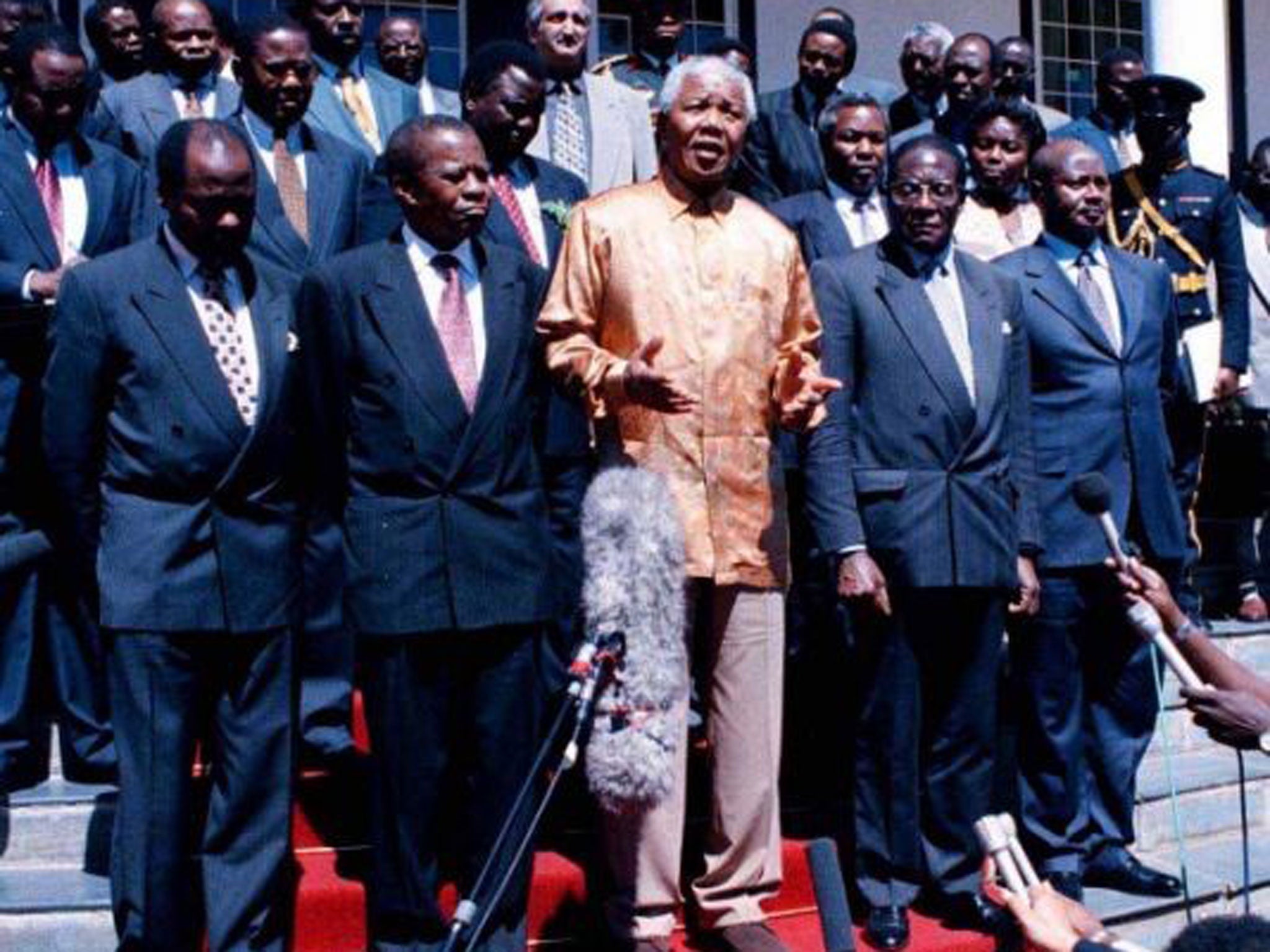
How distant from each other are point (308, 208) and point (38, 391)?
98 centimetres

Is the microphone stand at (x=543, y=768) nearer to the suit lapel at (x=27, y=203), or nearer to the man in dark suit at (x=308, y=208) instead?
the man in dark suit at (x=308, y=208)

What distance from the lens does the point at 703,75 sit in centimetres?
492

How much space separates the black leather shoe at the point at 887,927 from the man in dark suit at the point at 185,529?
1709mm

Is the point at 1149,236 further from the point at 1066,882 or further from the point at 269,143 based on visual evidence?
the point at 269,143

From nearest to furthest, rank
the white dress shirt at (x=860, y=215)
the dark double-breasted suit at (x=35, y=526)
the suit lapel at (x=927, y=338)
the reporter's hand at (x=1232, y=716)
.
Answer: the reporter's hand at (x=1232, y=716) → the suit lapel at (x=927, y=338) → the dark double-breasted suit at (x=35, y=526) → the white dress shirt at (x=860, y=215)

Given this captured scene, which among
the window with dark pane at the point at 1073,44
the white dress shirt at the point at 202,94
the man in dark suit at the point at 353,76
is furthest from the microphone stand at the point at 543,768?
the window with dark pane at the point at 1073,44

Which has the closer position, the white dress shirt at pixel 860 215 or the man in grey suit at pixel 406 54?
the white dress shirt at pixel 860 215

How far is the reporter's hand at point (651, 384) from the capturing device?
4461 mm

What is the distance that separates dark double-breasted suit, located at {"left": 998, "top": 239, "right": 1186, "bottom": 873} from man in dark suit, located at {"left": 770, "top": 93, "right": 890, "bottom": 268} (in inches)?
30.3

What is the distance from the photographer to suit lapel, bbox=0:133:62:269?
5648 millimetres

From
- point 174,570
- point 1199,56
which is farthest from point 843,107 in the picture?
point 1199,56

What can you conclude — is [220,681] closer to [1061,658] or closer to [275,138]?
[275,138]

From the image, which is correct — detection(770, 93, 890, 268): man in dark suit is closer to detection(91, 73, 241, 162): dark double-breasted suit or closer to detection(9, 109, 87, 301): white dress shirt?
detection(91, 73, 241, 162): dark double-breasted suit

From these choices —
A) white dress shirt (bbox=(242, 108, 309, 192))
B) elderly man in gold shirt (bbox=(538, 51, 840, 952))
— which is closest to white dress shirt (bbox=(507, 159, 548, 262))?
white dress shirt (bbox=(242, 108, 309, 192))
